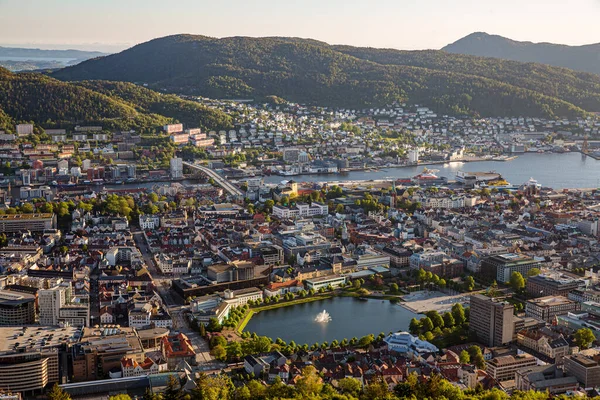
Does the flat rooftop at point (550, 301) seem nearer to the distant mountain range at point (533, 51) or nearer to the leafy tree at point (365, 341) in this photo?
the leafy tree at point (365, 341)

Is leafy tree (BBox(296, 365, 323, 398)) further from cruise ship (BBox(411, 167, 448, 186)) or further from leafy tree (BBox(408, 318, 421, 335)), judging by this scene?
cruise ship (BBox(411, 167, 448, 186))

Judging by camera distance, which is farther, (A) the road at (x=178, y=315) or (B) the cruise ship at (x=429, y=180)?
(B) the cruise ship at (x=429, y=180)

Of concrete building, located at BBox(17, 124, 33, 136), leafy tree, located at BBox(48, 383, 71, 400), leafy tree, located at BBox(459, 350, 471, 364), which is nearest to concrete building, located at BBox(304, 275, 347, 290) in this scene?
leafy tree, located at BBox(459, 350, 471, 364)

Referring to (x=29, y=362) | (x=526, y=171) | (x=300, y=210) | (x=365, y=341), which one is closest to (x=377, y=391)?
(x=365, y=341)

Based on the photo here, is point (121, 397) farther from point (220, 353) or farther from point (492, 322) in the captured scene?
point (492, 322)

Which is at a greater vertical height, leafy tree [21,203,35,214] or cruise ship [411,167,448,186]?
cruise ship [411,167,448,186]

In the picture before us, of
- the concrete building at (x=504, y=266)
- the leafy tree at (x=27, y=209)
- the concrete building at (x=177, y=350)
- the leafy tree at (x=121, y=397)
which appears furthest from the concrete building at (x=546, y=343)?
the leafy tree at (x=27, y=209)

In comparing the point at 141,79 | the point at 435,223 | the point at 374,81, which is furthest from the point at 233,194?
the point at 141,79
